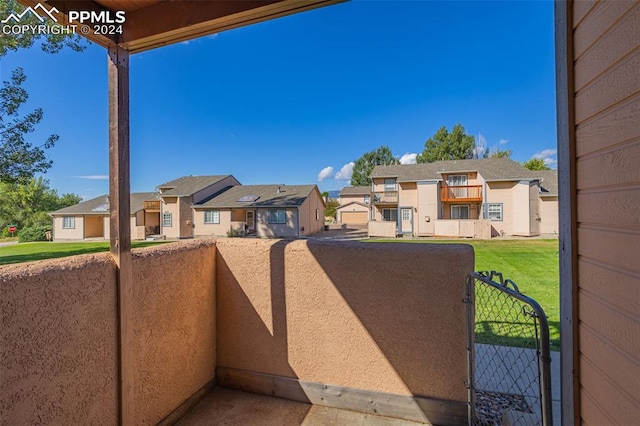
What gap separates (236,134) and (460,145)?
87.5 feet

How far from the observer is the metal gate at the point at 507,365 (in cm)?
111

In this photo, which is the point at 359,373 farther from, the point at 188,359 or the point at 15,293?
the point at 15,293

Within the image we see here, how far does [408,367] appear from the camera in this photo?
84.7 inches

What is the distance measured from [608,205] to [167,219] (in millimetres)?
23469

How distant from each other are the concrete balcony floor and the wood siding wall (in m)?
1.60

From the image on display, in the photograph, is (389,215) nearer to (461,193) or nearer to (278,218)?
(461,193)

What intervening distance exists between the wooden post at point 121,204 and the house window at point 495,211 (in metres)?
20.8

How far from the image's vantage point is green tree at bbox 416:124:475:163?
1277 inches

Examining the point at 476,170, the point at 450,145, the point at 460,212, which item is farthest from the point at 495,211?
the point at 450,145

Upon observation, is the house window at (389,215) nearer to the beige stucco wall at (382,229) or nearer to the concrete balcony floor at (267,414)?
the beige stucco wall at (382,229)

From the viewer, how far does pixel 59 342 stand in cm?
143

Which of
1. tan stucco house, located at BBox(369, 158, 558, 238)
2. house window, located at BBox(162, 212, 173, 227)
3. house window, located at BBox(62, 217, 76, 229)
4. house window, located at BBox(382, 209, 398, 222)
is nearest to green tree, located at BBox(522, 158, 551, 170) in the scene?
tan stucco house, located at BBox(369, 158, 558, 238)

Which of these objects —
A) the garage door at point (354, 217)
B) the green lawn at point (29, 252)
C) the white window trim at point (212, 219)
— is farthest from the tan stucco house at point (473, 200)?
the green lawn at point (29, 252)

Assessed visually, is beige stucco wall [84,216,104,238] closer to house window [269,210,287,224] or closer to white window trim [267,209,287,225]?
white window trim [267,209,287,225]
